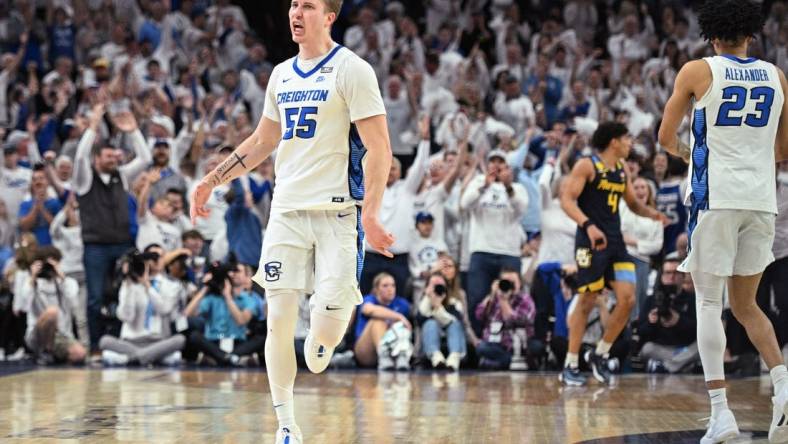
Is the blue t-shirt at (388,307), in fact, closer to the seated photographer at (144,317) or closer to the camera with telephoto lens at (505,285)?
the camera with telephoto lens at (505,285)

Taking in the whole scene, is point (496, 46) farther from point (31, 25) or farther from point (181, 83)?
point (31, 25)

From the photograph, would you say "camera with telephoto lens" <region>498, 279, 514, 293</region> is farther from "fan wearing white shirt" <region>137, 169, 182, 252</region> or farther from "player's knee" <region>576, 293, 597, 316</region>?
"fan wearing white shirt" <region>137, 169, 182, 252</region>

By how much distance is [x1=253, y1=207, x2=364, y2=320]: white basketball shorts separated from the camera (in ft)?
20.0

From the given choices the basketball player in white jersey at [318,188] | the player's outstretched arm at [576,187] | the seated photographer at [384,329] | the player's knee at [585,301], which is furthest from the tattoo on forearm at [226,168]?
the seated photographer at [384,329]

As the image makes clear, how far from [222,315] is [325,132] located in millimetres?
7533

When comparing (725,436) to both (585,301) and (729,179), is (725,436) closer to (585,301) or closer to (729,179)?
(729,179)

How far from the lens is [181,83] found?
59.5 feet

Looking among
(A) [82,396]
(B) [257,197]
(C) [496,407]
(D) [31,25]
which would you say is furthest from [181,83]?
(C) [496,407]

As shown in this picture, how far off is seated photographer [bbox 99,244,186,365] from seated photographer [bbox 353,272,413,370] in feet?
6.50

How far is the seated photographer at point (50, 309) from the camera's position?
13172mm

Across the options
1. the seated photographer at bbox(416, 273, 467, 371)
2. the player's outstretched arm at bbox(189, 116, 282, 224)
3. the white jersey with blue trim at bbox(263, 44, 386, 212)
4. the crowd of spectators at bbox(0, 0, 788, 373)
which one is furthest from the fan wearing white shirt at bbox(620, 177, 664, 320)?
the white jersey with blue trim at bbox(263, 44, 386, 212)

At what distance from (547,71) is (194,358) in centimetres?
695

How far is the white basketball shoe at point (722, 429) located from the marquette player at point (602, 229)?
411 centimetres

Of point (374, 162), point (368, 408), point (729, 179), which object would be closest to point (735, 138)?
point (729, 179)
